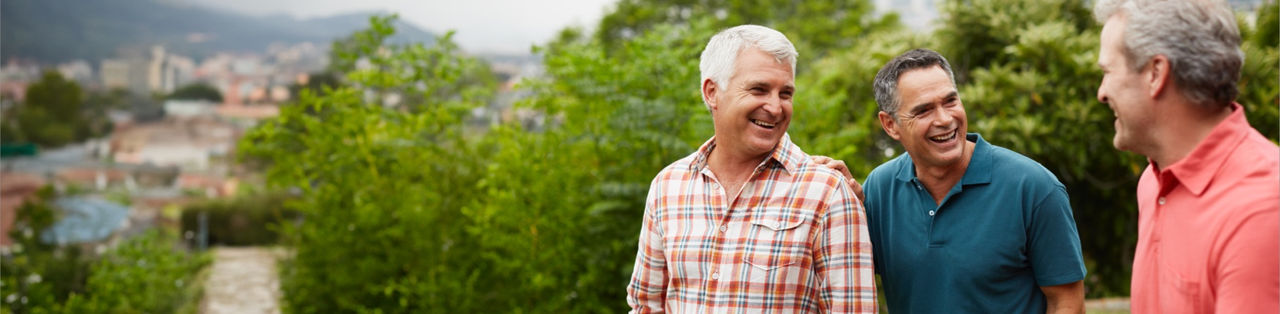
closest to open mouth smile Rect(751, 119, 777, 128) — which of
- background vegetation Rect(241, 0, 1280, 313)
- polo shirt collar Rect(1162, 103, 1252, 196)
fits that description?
polo shirt collar Rect(1162, 103, 1252, 196)

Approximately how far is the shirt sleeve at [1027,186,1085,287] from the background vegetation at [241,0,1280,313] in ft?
5.89

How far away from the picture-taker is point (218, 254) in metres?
13.8

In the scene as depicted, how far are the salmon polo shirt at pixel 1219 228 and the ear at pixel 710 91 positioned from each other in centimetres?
85

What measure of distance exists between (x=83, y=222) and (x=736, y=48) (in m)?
9.61

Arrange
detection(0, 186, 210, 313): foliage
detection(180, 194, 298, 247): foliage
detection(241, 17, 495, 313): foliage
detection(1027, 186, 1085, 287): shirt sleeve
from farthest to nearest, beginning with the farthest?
detection(180, 194, 298, 247): foliage → detection(0, 186, 210, 313): foliage → detection(241, 17, 495, 313): foliage → detection(1027, 186, 1085, 287): shirt sleeve

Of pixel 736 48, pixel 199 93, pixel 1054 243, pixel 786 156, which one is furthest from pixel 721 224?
pixel 199 93

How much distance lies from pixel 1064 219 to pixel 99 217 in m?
11.2

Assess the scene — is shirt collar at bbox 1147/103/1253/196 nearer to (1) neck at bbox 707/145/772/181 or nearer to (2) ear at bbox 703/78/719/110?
(1) neck at bbox 707/145/772/181

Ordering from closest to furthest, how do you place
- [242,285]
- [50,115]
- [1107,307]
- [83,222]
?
[1107,307] < [83,222] < [242,285] < [50,115]

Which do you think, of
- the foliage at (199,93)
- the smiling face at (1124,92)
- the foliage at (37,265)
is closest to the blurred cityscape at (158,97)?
the foliage at (199,93)

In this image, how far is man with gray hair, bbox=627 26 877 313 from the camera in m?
1.75

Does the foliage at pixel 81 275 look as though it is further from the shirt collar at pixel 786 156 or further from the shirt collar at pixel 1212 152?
the shirt collar at pixel 1212 152

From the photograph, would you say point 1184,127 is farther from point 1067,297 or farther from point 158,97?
point 158,97

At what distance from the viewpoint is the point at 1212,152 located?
125 cm
